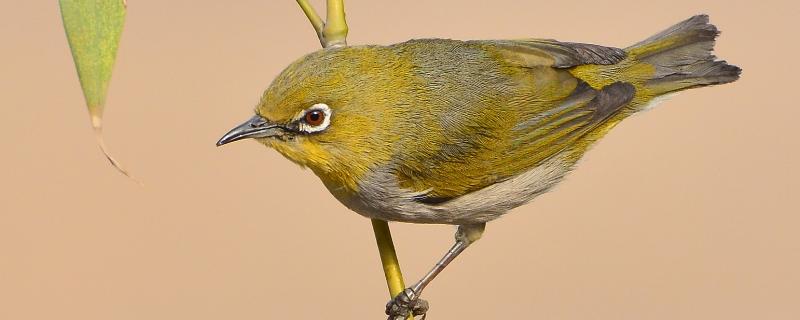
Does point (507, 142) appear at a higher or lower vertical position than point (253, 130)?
higher

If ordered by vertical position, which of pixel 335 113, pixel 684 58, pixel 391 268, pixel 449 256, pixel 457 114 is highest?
pixel 684 58

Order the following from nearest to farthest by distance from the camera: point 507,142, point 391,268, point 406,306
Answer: point 391,268 → point 507,142 → point 406,306

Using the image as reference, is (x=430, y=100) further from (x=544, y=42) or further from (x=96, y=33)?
(x=96, y=33)

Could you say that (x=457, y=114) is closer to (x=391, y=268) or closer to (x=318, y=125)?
(x=318, y=125)

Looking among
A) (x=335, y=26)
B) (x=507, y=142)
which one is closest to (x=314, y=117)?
(x=335, y=26)

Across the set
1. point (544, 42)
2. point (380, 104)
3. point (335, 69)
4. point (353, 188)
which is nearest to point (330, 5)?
point (335, 69)

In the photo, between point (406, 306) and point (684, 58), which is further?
point (684, 58)
